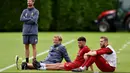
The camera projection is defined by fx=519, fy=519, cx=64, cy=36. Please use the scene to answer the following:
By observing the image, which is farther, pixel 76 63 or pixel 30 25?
pixel 30 25

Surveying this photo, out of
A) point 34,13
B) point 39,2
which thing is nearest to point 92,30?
point 39,2

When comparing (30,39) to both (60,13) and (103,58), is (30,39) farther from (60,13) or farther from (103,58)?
(60,13)

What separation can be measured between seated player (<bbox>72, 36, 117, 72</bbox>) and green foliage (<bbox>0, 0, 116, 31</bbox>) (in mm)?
26864

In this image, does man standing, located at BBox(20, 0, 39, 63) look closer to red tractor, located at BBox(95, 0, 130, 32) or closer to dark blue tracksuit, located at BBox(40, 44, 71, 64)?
dark blue tracksuit, located at BBox(40, 44, 71, 64)

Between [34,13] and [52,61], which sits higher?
[34,13]

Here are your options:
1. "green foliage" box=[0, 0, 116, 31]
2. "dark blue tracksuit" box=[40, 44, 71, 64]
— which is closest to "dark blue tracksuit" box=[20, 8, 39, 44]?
"dark blue tracksuit" box=[40, 44, 71, 64]

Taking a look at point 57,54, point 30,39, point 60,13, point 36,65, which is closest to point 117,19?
point 60,13

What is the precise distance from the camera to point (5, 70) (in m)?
13.3

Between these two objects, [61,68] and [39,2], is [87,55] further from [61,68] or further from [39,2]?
[39,2]

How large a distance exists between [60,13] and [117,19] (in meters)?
5.03

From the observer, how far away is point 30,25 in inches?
540

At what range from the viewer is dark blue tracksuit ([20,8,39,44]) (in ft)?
44.7

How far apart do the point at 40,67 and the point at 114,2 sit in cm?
2904

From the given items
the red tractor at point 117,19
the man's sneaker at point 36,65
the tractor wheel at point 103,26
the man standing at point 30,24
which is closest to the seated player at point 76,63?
the man's sneaker at point 36,65
